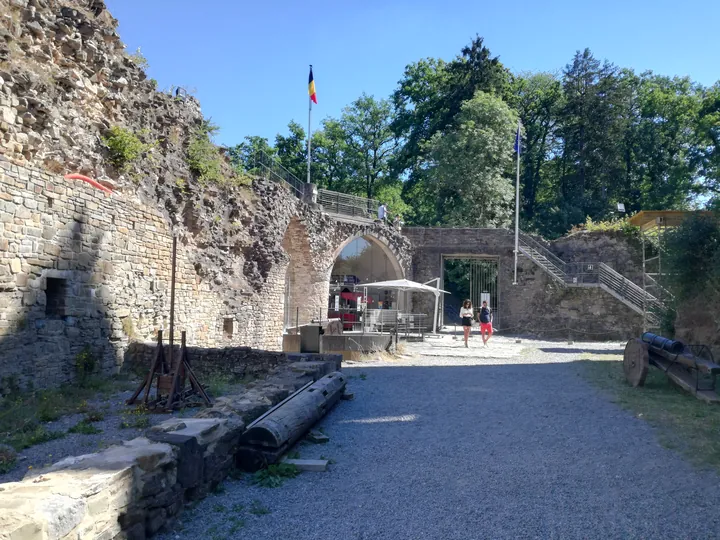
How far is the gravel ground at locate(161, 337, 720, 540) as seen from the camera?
384cm

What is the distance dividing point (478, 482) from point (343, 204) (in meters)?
20.7

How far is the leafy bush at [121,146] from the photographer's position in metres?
10.9

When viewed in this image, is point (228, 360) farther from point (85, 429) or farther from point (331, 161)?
point (331, 161)

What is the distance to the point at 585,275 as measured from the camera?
75.8ft

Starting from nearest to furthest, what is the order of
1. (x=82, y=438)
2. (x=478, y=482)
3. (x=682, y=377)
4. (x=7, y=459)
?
1. (x=478, y=482)
2. (x=7, y=459)
3. (x=82, y=438)
4. (x=682, y=377)

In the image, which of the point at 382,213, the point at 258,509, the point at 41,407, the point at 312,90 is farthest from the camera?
the point at 382,213

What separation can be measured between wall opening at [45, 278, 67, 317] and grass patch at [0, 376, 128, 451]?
113 cm

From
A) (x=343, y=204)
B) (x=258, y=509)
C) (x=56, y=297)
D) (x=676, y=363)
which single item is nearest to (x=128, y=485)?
(x=258, y=509)

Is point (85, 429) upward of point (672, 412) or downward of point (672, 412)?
downward

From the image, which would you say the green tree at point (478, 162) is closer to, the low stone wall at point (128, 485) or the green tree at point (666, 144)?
the green tree at point (666, 144)

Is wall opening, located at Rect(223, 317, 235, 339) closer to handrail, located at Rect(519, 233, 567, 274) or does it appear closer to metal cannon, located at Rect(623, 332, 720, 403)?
metal cannon, located at Rect(623, 332, 720, 403)

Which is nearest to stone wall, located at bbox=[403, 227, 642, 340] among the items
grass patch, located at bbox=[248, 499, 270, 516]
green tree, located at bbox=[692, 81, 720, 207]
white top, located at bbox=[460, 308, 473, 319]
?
white top, located at bbox=[460, 308, 473, 319]

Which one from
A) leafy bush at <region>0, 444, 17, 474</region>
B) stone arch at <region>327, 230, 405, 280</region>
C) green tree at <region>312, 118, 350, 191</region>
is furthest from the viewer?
green tree at <region>312, 118, 350, 191</region>

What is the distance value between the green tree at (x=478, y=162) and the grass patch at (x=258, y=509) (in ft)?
88.9
